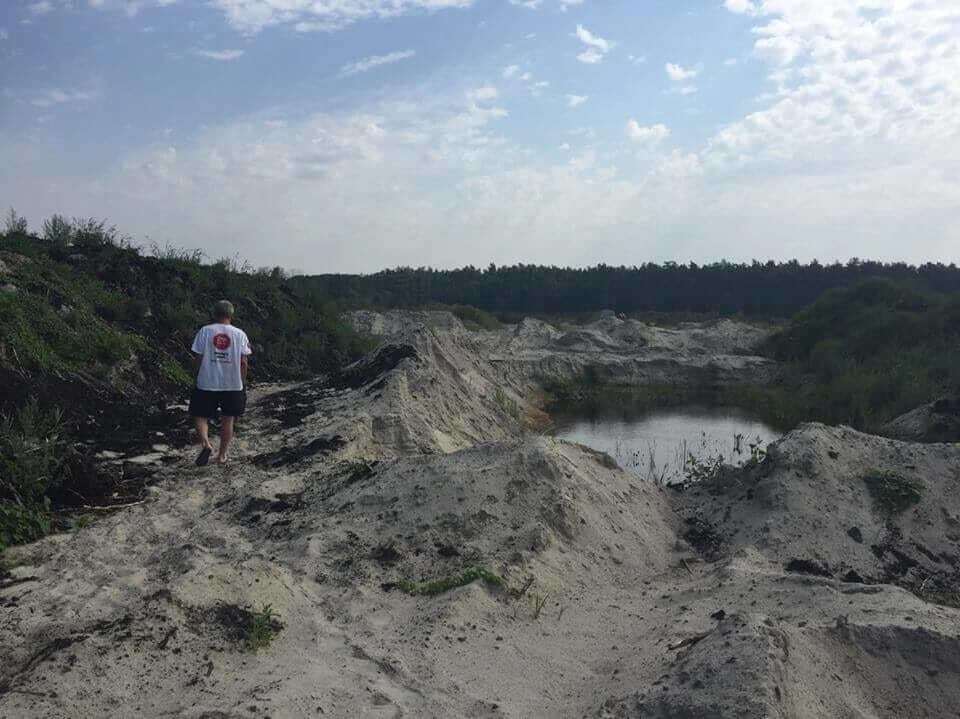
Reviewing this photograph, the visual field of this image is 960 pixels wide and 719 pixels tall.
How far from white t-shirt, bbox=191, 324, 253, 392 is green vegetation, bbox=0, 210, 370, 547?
1127 millimetres

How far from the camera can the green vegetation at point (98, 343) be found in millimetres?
5949

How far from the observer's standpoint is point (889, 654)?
12.2 ft

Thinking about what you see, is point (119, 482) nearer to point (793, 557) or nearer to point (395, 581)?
point (395, 581)

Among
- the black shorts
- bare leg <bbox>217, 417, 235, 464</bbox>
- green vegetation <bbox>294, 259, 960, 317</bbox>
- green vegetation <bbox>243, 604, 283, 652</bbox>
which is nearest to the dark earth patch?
bare leg <bbox>217, 417, 235, 464</bbox>

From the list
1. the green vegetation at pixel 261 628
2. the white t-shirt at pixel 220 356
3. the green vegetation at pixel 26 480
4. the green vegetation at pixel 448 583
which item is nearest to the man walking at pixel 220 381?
the white t-shirt at pixel 220 356

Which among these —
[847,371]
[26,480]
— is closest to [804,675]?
[26,480]

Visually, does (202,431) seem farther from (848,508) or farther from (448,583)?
(848,508)

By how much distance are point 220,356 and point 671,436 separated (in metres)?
10.2

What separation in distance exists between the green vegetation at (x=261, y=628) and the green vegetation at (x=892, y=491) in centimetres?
539

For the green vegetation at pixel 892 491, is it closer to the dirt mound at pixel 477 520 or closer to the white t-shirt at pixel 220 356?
the dirt mound at pixel 477 520

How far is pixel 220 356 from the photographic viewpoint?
750 cm

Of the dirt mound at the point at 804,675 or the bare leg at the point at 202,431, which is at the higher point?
the bare leg at the point at 202,431

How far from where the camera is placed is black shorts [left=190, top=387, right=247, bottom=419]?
7.54m

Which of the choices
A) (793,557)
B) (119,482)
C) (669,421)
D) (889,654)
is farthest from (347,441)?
(669,421)
